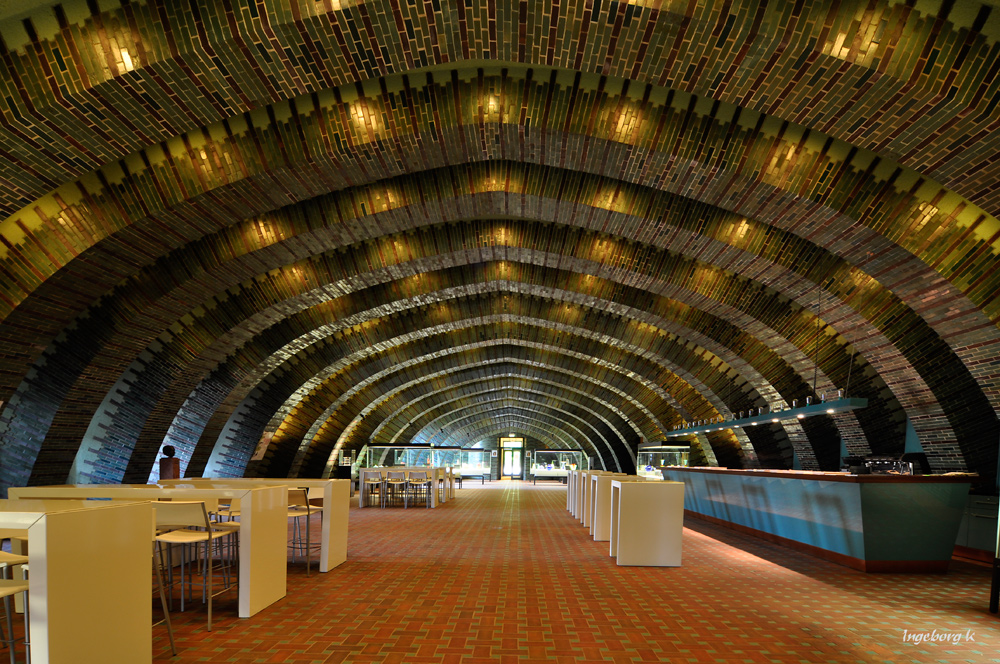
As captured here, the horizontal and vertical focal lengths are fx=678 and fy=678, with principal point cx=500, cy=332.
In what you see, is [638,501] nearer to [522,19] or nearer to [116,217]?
[522,19]

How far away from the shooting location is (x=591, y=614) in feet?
18.3

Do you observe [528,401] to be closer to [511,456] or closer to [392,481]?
[392,481]

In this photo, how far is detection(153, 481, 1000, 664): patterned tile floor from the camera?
4.56 meters

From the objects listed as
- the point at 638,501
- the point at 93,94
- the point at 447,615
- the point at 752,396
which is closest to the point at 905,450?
the point at 752,396

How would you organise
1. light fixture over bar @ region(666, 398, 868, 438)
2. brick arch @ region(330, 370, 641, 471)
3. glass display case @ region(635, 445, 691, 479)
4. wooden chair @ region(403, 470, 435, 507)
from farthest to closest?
brick arch @ region(330, 370, 641, 471), glass display case @ region(635, 445, 691, 479), wooden chair @ region(403, 470, 435, 507), light fixture over bar @ region(666, 398, 868, 438)

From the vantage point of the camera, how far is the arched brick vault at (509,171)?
18.2ft

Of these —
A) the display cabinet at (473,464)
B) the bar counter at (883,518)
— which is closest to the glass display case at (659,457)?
the bar counter at (883,518)

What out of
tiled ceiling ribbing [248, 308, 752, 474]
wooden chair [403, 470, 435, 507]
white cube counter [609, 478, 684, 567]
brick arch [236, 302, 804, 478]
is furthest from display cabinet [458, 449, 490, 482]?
white cube counter [609, 478, 684, 567]

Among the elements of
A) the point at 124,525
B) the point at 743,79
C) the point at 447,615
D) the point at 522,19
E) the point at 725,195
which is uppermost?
the point at 522,19

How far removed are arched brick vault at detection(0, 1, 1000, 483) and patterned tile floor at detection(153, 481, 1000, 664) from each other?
11.2ft

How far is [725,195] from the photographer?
8219 millimetres

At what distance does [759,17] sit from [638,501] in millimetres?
5198

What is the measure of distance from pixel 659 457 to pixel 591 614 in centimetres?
1651

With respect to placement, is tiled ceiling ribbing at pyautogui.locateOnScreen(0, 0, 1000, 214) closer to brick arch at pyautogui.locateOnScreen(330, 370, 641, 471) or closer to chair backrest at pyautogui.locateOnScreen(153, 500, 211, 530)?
chair backrest at pyautogui.locateOnScreen(153, 500, 211, 530)
